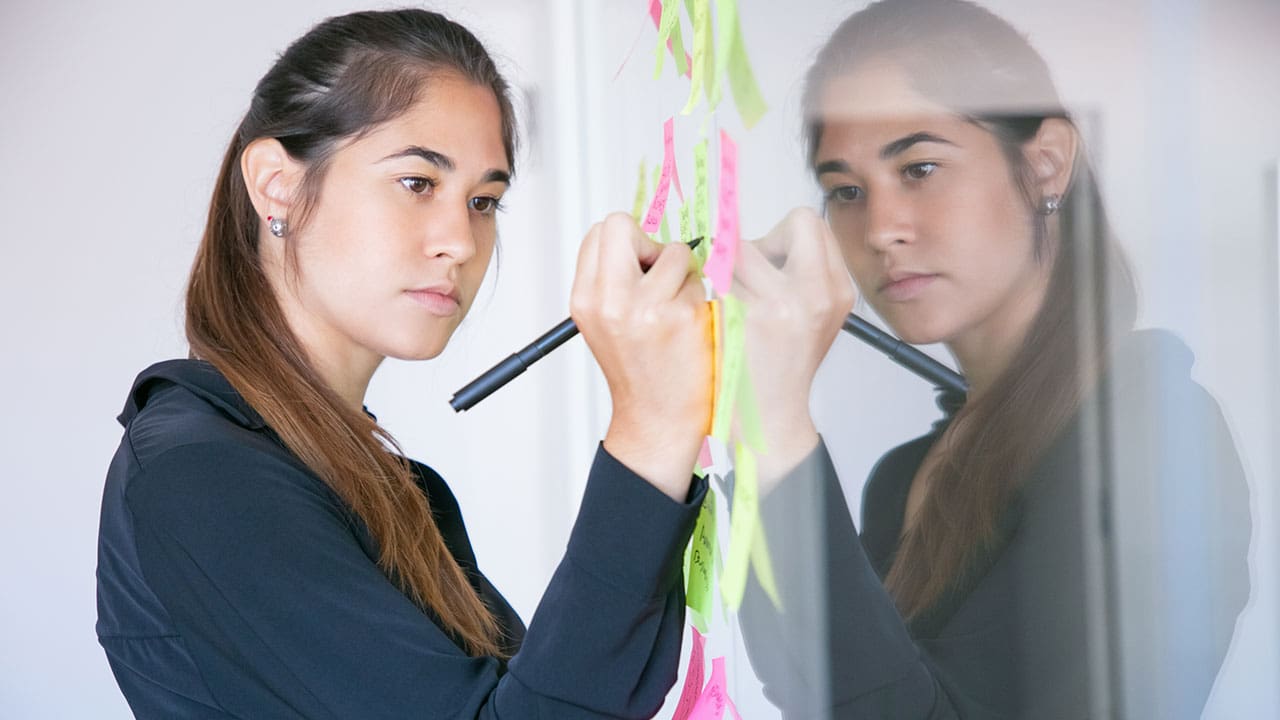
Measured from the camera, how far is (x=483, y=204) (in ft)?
3.85

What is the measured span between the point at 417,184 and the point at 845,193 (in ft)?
2.26

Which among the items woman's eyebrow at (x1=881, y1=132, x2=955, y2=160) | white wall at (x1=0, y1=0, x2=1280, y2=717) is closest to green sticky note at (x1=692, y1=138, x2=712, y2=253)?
woman's eyebrow at (x1=881, y1=132, x2=955, y2=160)

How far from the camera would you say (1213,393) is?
0.84 feet

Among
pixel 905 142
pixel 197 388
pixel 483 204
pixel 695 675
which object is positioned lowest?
pixel 695 675

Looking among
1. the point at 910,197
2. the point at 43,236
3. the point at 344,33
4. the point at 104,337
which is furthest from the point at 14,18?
the point at 910,197

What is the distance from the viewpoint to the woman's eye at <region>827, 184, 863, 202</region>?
0.43 meters

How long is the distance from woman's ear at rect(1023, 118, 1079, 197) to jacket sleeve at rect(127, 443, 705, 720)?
0.37 m

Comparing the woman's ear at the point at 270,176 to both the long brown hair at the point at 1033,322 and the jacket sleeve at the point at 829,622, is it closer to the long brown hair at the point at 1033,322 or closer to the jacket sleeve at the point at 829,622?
the jacket sleeve at the point at 829,622

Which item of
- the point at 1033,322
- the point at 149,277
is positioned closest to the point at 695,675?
the point at 1033,322

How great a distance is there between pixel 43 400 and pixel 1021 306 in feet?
8.00

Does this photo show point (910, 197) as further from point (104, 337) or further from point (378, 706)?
point (104, 337)

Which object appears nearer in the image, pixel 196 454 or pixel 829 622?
pixel 829 622

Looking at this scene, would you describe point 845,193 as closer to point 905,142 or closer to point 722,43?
point 905,142

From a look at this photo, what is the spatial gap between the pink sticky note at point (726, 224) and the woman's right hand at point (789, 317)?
1 cm
